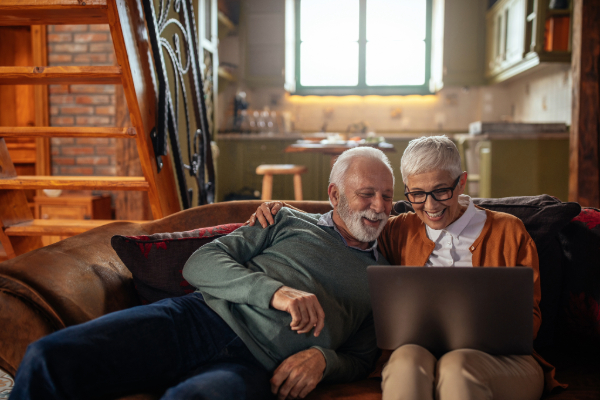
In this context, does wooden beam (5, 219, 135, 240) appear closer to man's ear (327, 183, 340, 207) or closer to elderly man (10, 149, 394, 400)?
elderly man (10, 149, 394, 400)

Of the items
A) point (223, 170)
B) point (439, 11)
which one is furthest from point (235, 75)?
point (439, 11)

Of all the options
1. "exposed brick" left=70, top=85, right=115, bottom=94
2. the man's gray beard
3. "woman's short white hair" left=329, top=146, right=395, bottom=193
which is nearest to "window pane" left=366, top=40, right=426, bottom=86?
"exposed brick" left=70, top=85, right=115, bottom=94

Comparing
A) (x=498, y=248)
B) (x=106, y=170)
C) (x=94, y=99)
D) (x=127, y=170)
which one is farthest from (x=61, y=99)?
(x=498, y=248)

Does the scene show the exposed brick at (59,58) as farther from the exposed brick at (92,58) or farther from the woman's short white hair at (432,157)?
the woman's short white hair at (432,157)

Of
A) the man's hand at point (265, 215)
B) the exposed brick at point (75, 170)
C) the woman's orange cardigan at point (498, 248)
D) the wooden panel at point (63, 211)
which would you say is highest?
the exposed brick at point (75, 170)

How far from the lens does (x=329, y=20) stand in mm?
6637

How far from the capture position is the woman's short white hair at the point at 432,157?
1.30 meters

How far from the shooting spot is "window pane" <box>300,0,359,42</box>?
659 cm

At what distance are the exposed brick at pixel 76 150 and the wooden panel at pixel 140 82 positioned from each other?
2243mm

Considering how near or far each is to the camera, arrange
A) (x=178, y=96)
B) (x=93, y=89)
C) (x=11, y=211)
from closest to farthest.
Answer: (x=11, y=211), (x=178, y=96), (x=93, y=89)

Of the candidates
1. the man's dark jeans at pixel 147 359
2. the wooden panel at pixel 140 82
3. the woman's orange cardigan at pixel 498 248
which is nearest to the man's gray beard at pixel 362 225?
the woman's orange cardigan at pixel 498 248

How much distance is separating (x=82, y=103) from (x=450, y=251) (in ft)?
11.4

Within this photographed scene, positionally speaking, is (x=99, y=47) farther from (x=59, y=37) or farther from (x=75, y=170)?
(x=75, y=170)

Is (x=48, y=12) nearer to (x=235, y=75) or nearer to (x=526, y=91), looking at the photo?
(x=235, y=75)
